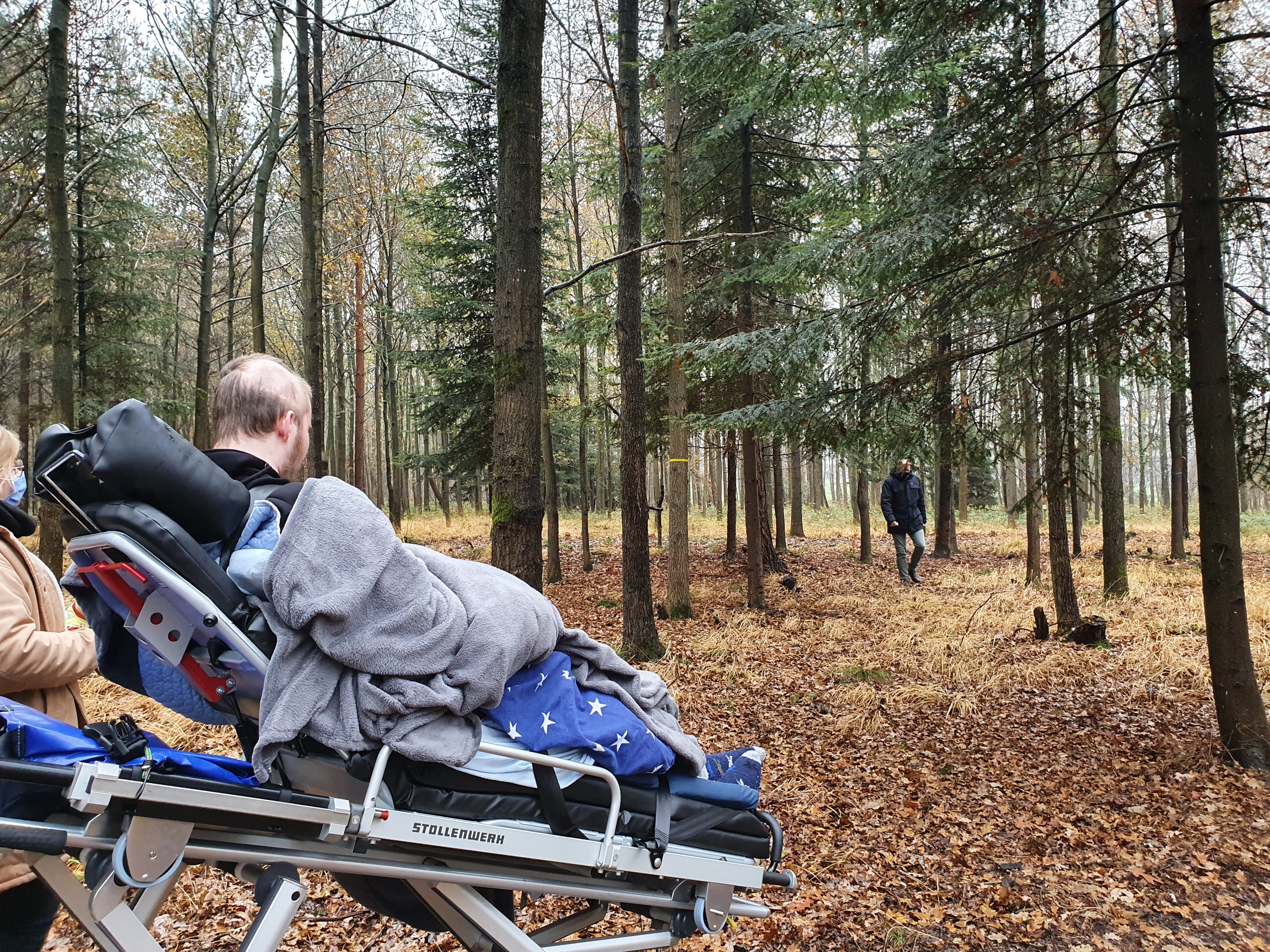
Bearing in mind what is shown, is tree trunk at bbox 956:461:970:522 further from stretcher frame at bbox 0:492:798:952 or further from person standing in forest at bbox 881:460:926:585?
stretcher frame at bbox 0:492:798:952

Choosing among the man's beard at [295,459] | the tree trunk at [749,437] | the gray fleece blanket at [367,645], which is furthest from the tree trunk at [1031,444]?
the man's beard at [295,459]

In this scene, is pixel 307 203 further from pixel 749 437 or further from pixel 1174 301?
pixel 1174 301

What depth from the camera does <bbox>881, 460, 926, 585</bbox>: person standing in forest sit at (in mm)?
13961

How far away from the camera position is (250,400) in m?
2.17

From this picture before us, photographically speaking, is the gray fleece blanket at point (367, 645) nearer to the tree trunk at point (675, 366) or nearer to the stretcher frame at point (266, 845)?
the stretcher frame at point (266, 845)

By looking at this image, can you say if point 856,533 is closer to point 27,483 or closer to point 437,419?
point 437,419

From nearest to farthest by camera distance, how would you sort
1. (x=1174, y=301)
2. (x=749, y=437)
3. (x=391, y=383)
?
(x=1174, y=301) < (x=749, y=437) < (x=391, y=383)

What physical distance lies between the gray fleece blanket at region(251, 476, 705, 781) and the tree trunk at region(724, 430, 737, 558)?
477 inches

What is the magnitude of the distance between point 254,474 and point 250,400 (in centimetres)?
24

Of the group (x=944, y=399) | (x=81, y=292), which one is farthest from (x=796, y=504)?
(x=81, y=292)

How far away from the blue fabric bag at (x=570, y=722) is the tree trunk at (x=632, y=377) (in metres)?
5.85

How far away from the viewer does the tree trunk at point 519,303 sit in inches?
172

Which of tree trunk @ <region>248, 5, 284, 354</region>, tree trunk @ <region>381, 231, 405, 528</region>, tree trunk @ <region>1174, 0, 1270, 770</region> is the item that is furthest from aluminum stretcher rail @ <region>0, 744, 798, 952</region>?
tree trunk @ <region>381, 231, 405, 528</region>

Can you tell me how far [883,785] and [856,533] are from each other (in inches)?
755
